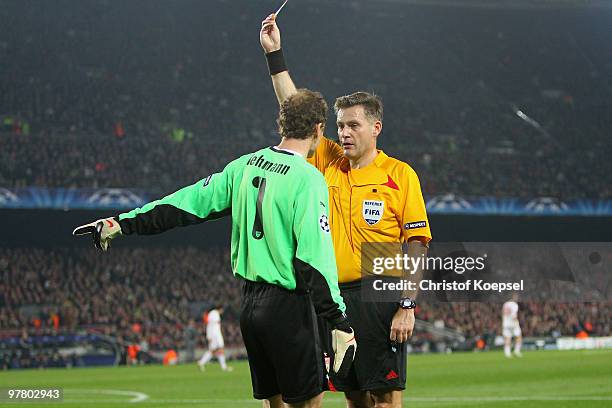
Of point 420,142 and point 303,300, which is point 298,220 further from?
point 420,142

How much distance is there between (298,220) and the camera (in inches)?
184

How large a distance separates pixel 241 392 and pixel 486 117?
2832 cm

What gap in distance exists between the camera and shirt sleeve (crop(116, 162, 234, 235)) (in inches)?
194

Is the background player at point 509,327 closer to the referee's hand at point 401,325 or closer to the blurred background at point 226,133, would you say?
the blurred background at point 226,133

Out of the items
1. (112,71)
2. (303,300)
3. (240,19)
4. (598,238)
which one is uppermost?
(240,19)

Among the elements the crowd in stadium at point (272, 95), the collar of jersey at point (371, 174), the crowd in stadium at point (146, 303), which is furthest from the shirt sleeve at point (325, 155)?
the crowd in stadium at point (272, 95)

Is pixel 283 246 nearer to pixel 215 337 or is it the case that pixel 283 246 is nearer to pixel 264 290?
pixel 264 290

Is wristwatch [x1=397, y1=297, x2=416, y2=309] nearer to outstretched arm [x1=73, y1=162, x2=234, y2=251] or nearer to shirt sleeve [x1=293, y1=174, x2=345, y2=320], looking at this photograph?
shirt sleeve [x1=293, y1=174, x2=345, y2=320]

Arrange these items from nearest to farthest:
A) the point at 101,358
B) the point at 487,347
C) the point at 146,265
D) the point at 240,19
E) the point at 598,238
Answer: the point at 101,358
the point at 487,347
the point at 146,265
the point at 598,238
the point at 240,19

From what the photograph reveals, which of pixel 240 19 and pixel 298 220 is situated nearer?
pixel 298 220

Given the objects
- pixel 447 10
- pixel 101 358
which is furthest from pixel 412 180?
pixel 447 10

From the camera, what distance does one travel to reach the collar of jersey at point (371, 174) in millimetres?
5938

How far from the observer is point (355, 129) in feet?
19.1

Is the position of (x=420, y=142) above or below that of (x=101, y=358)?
above
